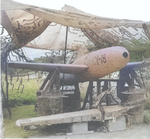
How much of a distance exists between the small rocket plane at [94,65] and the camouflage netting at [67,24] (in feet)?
1.32

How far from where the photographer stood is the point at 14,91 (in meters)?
4.00

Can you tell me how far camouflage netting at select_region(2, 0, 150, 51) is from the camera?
3041mm

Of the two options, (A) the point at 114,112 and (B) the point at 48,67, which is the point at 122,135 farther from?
(B) the point at 48,67

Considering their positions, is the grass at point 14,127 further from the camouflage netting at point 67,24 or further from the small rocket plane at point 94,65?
the camouflage netting at point 67,24

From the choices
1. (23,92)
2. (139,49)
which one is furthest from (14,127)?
(139,49)

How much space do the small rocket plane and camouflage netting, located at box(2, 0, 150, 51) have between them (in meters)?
0.40

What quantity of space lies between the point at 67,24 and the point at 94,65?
0.96 meters

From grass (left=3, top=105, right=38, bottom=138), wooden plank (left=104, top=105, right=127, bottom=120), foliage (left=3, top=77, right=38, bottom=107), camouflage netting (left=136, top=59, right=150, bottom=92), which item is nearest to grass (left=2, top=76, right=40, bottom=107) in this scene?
foliage (left=3, top=77, right=38, bottom=107)

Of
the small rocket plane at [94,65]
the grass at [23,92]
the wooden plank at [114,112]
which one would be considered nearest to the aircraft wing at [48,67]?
the small rocket plane at [94,65]

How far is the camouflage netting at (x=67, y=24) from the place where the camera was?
3.04 metres

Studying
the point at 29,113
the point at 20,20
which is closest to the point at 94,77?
the point at 29,113

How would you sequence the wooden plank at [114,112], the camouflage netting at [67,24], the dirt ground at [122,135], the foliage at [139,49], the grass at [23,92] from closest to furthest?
1. the camouflage netting at [67,24]
2. the dirt ground at [122,135]
3. the wooden plank at [114,112]
4. the grass at [23,92]
5. the foliage at [139,49]

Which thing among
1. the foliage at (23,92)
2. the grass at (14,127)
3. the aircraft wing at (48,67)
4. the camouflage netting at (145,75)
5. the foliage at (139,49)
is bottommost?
the grass at (14,127)

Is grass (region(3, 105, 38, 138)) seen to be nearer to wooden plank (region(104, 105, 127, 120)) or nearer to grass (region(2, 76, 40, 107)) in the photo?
grass (region(2, 76, 40, 107))
